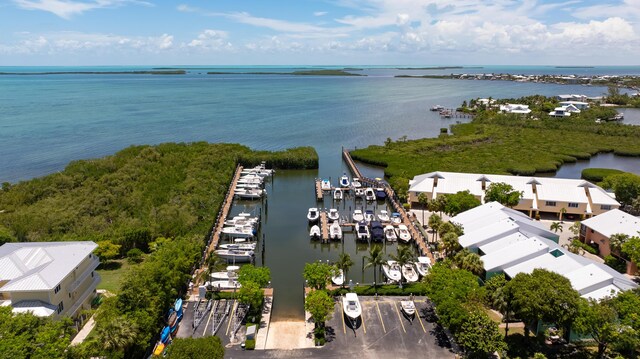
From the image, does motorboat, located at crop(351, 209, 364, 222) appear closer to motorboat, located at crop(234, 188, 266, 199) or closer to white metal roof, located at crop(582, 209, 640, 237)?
motorboat, located at crop(234, 188, 266, 199)

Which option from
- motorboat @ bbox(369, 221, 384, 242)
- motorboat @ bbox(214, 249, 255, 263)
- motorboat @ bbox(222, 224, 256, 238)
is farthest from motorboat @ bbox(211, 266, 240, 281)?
motorboat @ bbox(369, 221, 384, 242)

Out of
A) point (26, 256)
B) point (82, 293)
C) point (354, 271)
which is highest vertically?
point (26, 256)

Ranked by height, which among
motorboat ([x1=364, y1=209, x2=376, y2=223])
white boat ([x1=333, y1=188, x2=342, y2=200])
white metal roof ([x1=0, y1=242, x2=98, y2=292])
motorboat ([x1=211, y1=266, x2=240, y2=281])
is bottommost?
motorboat ([x1=211, y1=266, x2=240, y2=281])

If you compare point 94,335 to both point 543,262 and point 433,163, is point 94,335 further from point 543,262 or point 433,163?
point 433,163

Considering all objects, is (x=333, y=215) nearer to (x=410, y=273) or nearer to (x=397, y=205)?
(x=397, y=205)

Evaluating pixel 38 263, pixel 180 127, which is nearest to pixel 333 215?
pixel 38 263

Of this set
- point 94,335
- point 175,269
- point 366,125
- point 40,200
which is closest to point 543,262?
point 175,269
